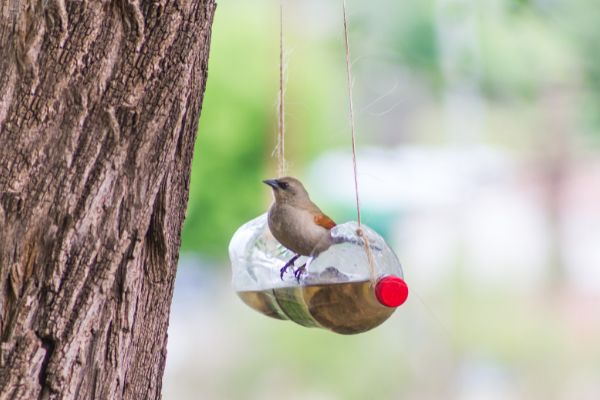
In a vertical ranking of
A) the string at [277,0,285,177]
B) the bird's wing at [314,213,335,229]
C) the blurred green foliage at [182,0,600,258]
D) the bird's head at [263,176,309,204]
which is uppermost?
the blurred green foliage at [182,0,600,258]

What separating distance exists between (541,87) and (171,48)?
575 cm

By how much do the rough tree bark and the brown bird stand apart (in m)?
0.32

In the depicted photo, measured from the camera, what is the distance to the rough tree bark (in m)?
1.41

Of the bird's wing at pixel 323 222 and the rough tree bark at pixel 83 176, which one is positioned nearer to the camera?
the rough tree bark at pixel 83 176

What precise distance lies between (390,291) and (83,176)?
53cm

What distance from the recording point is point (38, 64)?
1433 mm

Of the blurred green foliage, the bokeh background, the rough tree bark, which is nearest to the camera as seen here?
the rough tree bark

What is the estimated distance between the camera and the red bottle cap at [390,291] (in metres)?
1.63

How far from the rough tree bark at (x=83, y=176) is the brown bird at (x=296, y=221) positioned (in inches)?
12.8

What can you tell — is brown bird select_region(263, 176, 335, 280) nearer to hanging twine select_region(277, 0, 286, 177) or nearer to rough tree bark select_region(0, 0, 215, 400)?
hanging twine select_region(277, 0, 286, 177)

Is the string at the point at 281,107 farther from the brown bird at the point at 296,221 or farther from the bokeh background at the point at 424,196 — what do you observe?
the bokeh background at the point at 424,196

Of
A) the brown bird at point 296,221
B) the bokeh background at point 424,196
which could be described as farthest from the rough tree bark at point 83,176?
the bokeh background at point 424,196

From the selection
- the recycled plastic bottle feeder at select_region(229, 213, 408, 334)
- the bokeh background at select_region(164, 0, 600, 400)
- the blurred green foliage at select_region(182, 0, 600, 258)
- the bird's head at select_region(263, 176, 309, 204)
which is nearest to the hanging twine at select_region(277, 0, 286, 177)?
the bird's head at select_region(263, 176, 309, 204)

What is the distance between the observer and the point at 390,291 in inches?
64.2
